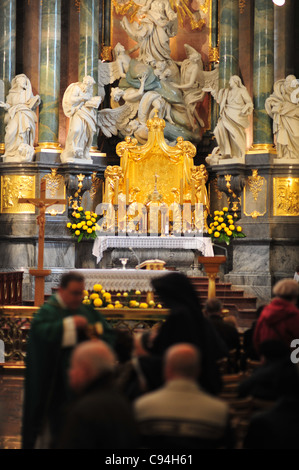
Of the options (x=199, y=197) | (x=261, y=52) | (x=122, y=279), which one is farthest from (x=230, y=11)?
(x=122, y=279)

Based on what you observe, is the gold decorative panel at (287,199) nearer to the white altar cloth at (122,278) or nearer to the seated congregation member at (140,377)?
the white altar cloth at (122,278)

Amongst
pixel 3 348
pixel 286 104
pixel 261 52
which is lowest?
pixel 3 348

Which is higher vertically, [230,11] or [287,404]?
[230,11]

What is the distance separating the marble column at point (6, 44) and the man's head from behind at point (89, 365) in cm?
1530

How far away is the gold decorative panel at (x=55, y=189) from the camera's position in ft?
63.5

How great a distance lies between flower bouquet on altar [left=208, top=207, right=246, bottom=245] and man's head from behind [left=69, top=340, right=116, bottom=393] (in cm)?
1411

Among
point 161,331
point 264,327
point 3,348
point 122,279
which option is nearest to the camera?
point 161,331

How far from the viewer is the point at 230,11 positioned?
1997 centimetres

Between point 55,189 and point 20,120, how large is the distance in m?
1.66

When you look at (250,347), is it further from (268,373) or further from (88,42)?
(88,42)

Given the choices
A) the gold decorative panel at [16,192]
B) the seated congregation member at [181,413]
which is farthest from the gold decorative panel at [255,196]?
the seated congregation member at [181,413]

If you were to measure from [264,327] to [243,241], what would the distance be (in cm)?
1160

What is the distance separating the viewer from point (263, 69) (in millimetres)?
19391
